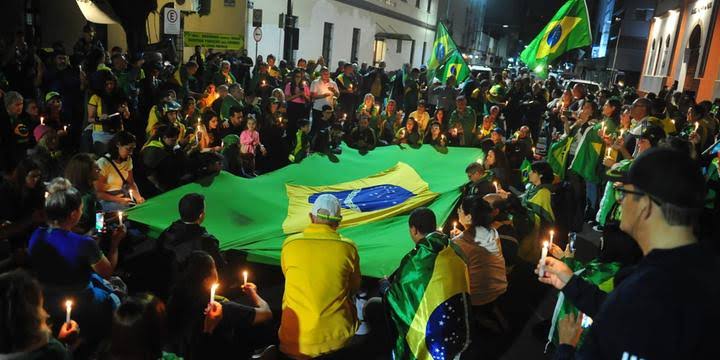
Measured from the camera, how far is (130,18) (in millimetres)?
14227

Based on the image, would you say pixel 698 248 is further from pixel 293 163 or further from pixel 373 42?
pixel 373 42

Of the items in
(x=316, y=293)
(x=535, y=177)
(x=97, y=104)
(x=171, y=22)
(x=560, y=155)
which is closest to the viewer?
(x=316, y=293)

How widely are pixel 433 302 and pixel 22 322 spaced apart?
98.5 inches

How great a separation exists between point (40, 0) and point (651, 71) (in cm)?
3089

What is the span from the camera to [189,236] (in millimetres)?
4719

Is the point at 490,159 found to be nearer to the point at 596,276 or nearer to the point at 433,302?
the point at 596,276

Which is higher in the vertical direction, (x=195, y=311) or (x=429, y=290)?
(x=429, y=290)

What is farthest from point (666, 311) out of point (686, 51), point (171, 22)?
point (686, 51)

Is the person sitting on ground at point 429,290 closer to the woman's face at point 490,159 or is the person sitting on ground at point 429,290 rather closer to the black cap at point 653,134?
the black cap at point 653,134

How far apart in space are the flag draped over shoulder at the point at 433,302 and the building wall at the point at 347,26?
58.5 ft

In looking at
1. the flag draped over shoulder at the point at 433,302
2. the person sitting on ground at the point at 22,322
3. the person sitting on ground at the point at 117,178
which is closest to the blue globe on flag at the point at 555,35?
the person sitting on ground at the point at 117,178

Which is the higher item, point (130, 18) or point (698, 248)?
point (130, 18)

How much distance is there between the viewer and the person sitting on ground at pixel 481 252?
16.7 ft

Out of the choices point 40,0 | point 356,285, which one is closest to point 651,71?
point 40,0
